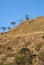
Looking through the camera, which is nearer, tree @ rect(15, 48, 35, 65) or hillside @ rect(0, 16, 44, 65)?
tree @ rect(15, 48, 35, 65)

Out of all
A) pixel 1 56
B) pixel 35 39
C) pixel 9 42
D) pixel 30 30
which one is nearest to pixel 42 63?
pixel 1 56

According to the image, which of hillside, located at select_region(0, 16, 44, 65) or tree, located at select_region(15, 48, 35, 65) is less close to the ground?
hillside, located at select_region(0, 16, 44, 65)

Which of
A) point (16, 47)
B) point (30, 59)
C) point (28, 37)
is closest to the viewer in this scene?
point (30, 59)

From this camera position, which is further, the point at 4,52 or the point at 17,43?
the point at 17,43

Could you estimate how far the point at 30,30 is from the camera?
10319 cm

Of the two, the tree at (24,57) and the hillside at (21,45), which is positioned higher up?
the hillside at (21,45)

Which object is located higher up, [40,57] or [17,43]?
[17,43]

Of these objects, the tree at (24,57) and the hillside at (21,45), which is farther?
the hillside at (21,45)

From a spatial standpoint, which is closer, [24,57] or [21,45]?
[24,57]

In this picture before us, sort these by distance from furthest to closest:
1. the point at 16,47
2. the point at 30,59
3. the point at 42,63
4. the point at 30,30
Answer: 1. the point at 30,30
2. the point at 16,47
3. the point at 30,59
4. the point at 42,63

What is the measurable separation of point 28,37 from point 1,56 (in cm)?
1422

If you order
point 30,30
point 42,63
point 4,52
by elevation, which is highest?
point 30,30

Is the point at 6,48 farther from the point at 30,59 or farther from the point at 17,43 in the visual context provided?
the point at 30,59

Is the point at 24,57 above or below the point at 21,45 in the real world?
below
